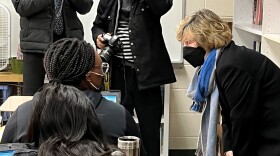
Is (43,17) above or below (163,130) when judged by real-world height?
above

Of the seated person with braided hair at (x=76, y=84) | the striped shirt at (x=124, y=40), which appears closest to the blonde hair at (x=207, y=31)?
the striped shirt at (x=124, y=40)

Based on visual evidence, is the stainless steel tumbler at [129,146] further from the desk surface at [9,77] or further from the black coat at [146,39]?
the desk surface at [9,77]

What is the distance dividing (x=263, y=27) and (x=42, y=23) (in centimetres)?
138

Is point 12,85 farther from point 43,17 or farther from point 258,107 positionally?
point 258,107

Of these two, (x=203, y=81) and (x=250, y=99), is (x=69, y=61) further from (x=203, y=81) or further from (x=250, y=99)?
(x=203, y=81)

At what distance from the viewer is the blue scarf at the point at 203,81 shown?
2615 millimetres

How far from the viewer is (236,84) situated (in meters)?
2.36

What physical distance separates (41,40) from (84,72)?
1.38m

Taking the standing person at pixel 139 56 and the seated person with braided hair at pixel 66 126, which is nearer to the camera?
the seated person with braided hair at pixel 66 126

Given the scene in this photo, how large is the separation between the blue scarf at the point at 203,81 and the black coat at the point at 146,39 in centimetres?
40

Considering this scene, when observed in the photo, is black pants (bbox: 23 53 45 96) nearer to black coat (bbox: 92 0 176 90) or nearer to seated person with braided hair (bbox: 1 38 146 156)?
black coat (bbox: 92 0 176 90)

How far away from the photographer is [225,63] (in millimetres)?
2387

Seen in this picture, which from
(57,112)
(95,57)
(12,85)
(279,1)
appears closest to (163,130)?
(12,85)

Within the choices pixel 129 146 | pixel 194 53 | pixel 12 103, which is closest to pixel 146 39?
pixel 194 53
